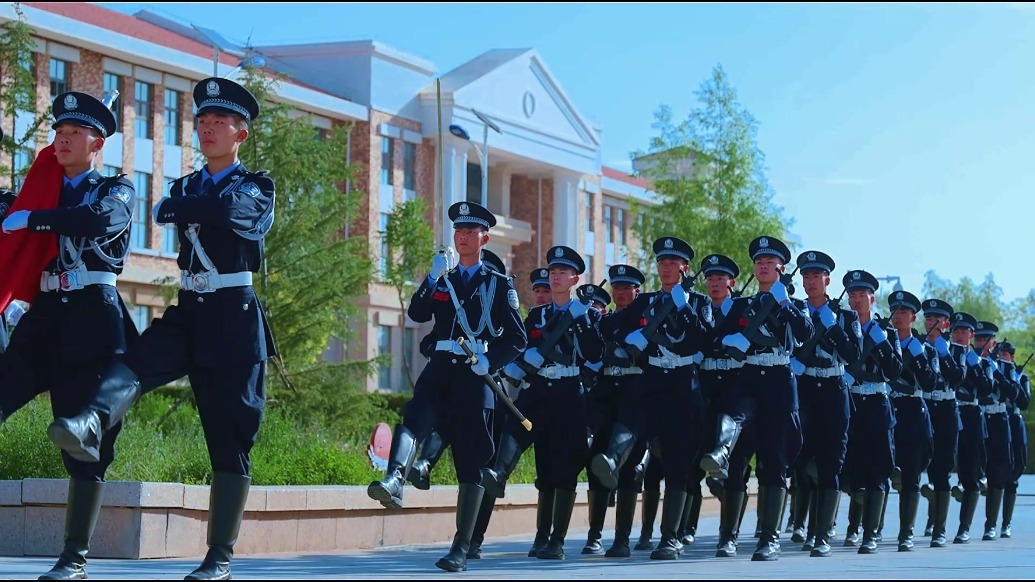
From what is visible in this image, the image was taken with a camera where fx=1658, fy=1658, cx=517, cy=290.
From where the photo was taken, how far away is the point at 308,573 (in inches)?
405

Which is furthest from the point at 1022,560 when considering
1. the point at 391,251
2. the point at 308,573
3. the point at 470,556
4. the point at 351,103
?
the point at 351,103

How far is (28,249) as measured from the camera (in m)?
8.46

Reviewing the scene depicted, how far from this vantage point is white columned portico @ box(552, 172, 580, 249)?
65375 mm

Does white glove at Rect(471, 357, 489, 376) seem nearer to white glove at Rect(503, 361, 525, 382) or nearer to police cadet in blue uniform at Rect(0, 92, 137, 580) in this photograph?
white glove at Rect(503, 361, 525, 382)

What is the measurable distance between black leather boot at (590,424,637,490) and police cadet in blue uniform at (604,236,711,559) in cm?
12

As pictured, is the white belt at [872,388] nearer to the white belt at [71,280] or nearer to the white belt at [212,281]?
the white belt at [212,281]

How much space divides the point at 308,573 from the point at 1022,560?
5508 millimetres

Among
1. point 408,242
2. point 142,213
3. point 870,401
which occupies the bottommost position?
point 870,401

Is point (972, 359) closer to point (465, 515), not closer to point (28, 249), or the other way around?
point (465, 515)

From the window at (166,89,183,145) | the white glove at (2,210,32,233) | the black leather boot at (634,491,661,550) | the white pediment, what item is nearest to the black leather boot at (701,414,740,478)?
the black leather boot at (634,491,661,550)

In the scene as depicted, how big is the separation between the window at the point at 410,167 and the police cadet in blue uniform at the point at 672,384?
44.4m

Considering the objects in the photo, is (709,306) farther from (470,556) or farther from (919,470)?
(919,470)

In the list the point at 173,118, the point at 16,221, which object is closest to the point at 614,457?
the point at 16,221

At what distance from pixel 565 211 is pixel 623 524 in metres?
52.8
